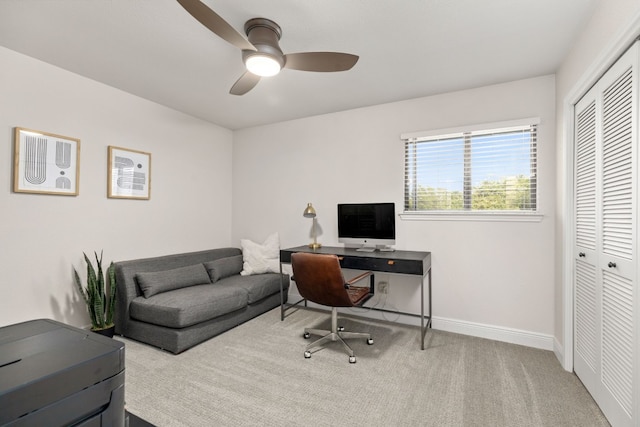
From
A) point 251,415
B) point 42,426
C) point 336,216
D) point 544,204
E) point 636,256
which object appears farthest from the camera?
point 336,216

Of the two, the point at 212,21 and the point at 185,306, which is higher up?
the point at 212,21

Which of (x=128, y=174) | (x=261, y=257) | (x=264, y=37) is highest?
(x=264, y=37)

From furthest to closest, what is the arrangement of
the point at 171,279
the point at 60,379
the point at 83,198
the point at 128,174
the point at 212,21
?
the point at 128,174 → the point at 171,279 → the point at 83,198 → the point at 212,21 → the point at 60,379

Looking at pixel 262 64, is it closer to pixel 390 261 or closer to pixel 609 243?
pixel 390 261

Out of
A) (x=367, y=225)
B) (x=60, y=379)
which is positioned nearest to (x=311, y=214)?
(x=367, y=225)

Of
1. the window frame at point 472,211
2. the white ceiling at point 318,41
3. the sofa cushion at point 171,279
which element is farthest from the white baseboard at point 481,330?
the white ceiling at point 318,41

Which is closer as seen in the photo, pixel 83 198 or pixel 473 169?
pixel 83 198

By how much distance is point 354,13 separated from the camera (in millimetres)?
1993

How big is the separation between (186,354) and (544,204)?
11.4 ft

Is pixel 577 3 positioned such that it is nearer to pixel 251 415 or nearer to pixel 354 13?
pixel 354 13

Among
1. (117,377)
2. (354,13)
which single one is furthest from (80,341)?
(354,13)

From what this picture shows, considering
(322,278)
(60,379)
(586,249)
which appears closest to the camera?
(60,379)

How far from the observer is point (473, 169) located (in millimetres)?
3121

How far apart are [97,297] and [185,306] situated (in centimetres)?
80
